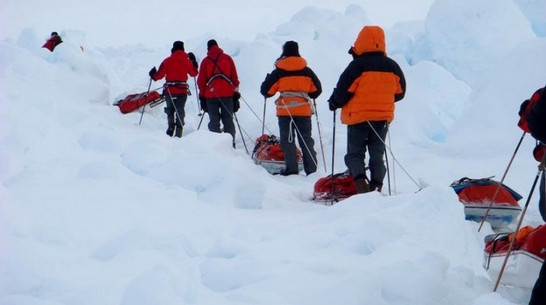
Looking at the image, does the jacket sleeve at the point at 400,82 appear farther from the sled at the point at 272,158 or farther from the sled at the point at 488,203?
the sled at the point at 272,158

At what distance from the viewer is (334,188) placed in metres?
5.15

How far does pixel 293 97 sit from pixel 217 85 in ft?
5.89

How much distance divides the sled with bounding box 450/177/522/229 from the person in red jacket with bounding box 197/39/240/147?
14.2 feet

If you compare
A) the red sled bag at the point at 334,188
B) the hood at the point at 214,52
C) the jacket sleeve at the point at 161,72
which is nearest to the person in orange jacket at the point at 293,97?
the red sled bag at the point at 334,188

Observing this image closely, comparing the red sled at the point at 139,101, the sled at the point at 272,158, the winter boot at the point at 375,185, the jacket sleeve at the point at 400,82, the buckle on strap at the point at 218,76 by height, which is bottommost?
the sled at the point at 272,158

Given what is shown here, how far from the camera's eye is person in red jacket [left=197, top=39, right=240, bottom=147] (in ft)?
25.7

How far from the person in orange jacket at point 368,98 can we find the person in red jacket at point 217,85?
3.33 meters

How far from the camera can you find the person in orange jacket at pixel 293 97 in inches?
250

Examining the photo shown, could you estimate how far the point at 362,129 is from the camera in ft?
16.0

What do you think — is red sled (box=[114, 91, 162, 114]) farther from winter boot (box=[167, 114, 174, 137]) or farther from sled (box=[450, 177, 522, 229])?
sled (box=[450, 177, 522, 229])

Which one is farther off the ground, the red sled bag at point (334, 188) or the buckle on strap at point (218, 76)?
the buckle on strap at point (218, 76)

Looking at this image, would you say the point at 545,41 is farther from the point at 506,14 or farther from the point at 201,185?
the point at 506,14

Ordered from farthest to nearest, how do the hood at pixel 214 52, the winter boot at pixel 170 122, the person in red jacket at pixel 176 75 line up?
the winter boot at pixel 170 122 < the person in red jacket at pixel 176 75 < the hood at pixel 214 52

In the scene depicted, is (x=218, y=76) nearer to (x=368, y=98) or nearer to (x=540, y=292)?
(x=368, y=98)
